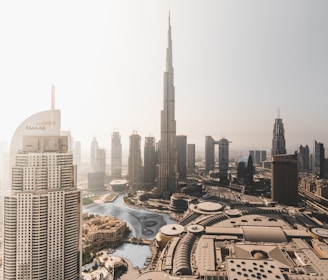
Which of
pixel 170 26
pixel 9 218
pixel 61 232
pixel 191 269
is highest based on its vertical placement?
pixel 170 26

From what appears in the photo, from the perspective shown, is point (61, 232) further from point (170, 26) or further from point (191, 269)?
point (170, 26)

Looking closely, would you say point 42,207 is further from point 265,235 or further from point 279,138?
point 279,138

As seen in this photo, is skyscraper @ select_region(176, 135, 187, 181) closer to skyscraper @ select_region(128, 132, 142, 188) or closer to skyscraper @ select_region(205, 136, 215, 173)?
skyscraper @ select_region(128, 132, 142, 188)

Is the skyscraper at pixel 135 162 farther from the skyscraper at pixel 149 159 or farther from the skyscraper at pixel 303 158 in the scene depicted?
the skyscraper at pixel 303 158

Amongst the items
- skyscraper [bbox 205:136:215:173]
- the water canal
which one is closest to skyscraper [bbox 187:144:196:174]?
skyscraper [bbox 205:136:215:173]

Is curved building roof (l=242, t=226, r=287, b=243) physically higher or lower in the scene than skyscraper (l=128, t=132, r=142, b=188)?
lower

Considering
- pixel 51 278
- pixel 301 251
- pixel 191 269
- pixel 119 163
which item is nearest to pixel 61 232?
pixel 51 278
